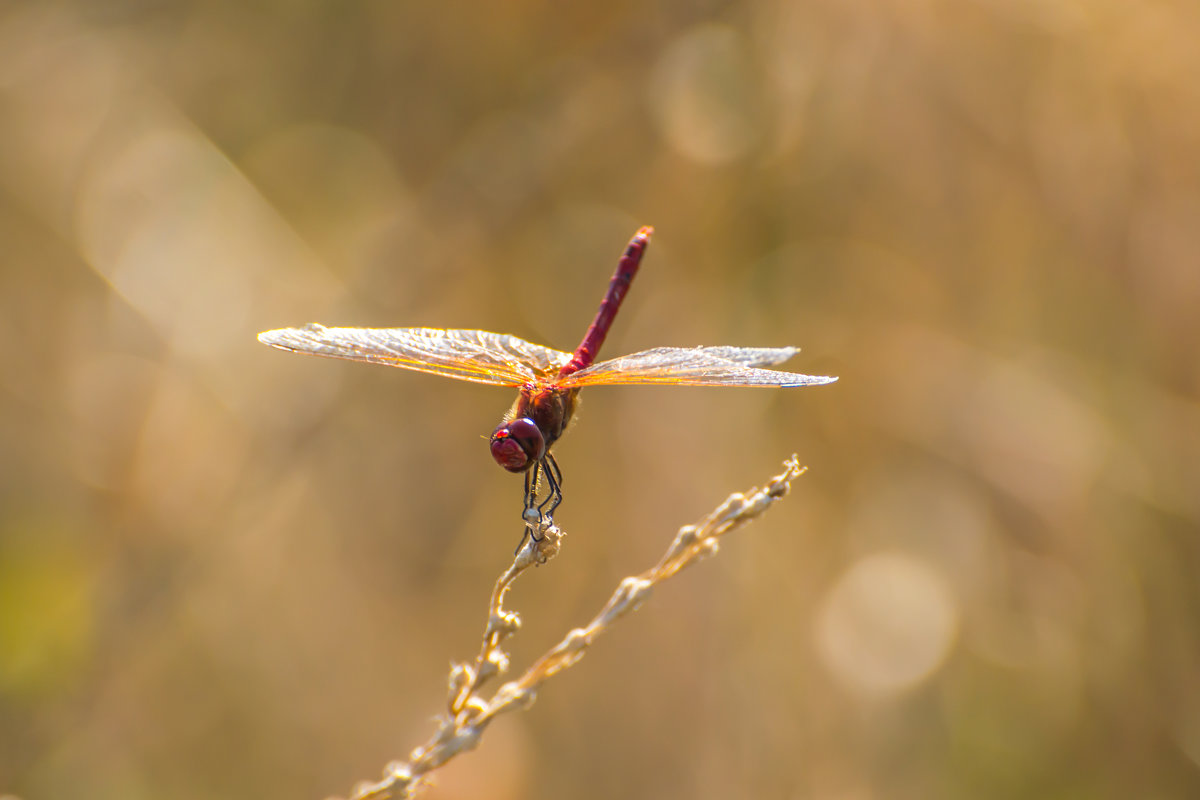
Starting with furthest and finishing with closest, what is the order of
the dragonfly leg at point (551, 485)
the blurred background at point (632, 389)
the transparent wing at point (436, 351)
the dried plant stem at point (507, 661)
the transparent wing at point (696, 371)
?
1. the blurred background at point (632, 389)
2. the dragonfly leg at point (551, 485)
3. the transparent wing at point (436, 351)
4. the transparent wing at point (696, 371)
5. the dried plant stem at point (507, 661)

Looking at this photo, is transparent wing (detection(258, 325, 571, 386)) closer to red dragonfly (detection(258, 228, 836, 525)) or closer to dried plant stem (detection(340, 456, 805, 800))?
red dragonfly (detection(258, 228, 836, 525))

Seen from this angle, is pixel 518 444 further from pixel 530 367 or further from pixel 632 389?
pixel 632 389

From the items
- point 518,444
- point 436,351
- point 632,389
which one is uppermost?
point 436,351

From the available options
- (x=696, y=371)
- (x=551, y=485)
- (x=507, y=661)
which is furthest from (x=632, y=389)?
(x=507, y=661)

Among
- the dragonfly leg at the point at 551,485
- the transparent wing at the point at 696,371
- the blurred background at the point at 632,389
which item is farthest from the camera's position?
the blurred background at the point at 632,389

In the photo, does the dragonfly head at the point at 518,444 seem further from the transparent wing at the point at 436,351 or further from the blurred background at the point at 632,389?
the blurred background at the point at 632,389

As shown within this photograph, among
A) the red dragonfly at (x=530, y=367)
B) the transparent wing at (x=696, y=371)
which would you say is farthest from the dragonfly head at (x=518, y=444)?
the transparent wing at (x=696, y=371)
